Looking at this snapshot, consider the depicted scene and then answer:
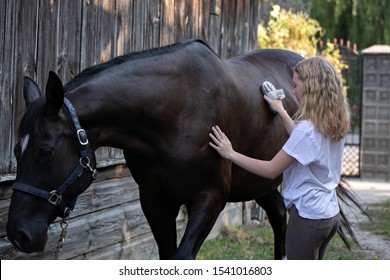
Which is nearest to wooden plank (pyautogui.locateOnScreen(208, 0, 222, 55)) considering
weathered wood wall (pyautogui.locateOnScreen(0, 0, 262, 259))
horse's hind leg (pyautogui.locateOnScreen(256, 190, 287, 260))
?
weathered wood wall (pyautogui.locateOnScreen(0, 0, 262, 259))

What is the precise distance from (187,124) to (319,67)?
0.76m

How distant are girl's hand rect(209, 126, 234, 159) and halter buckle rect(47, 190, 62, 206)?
0.92 metres

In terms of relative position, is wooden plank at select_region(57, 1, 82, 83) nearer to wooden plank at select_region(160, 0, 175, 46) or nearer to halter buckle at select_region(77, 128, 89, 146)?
wooden plank at select_region(160, 0, 175, 46)

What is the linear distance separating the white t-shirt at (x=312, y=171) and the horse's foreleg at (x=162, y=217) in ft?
2.36

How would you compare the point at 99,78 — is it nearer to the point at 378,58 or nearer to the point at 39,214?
the point at 39,214

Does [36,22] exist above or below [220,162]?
above

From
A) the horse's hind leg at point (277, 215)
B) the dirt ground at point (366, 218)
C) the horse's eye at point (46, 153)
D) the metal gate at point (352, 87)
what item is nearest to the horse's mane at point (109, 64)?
the horse's eye at point (46, 153)

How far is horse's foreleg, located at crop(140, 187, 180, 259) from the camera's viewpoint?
13.5 feet

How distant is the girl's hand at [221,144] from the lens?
3916 millimetres

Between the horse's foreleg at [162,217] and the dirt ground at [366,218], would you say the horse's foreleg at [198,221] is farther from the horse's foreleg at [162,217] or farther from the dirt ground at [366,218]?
the dirt ground at [366,218]

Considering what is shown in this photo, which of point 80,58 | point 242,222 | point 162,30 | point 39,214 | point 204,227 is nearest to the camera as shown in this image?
point 39,214

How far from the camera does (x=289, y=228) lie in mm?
3846

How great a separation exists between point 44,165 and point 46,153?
0.06 m
